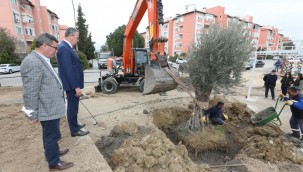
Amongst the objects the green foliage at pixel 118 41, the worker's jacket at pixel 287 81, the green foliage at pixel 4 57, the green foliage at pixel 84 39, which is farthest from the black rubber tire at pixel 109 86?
the green foliage at pixel 84 39

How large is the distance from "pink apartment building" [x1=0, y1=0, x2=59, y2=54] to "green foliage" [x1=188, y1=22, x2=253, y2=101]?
94.7 ft

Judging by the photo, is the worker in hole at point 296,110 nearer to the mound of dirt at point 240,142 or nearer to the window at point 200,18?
the mound of dirt at point 240,142

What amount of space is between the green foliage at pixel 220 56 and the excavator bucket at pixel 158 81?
0.54 m

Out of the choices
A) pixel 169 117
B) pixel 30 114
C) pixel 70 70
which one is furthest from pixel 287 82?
pixel 30 114

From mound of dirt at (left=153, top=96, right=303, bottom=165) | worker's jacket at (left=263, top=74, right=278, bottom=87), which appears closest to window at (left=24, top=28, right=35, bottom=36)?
mound of dirt at (left=153, top=96, right=303, bottom=165)

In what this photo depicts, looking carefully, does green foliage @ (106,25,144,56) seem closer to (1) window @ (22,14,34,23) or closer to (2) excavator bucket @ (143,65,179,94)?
(1) window @ (22,14,34,23)

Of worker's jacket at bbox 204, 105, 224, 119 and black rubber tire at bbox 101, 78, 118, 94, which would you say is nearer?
worker's jacket at bbox 204, 105, 224, 119

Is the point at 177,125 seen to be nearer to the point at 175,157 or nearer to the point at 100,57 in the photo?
the point at 175,157

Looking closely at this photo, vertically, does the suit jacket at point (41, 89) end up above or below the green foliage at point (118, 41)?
below

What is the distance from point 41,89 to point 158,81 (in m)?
2.42

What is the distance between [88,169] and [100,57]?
68.8 feet

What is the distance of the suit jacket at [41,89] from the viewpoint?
5.99 ft

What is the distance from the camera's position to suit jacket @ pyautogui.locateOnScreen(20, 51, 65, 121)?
183cm

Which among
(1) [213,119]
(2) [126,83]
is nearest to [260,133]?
(1) [213,119]
